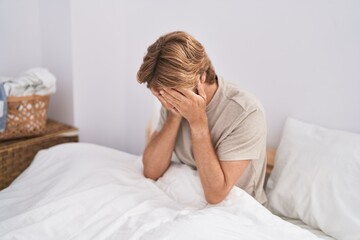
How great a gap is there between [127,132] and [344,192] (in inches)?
44.4

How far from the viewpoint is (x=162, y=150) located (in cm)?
105

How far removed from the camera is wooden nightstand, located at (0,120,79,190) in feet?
3.90

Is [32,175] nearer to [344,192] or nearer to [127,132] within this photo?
[127,132]

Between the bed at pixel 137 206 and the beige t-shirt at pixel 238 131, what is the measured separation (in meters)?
0.10

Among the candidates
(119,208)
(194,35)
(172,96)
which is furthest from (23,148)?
(194,35)

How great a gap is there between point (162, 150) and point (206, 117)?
0.22 metres

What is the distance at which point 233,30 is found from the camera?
1243mm

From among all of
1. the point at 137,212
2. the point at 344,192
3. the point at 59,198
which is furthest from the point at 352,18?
the point at 59,198

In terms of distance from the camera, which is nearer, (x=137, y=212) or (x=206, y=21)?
(x=137, y=212)

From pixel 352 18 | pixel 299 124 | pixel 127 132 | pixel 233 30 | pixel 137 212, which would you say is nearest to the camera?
pixel 137 212

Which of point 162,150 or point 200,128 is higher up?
point 200,128

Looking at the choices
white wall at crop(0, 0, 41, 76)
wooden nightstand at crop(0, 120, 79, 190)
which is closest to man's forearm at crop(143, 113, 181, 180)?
wooden nightstand at crop(0, 120, 79, 190)

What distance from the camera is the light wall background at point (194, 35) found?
3.43 feet

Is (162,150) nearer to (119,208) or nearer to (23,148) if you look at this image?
(119,208)
